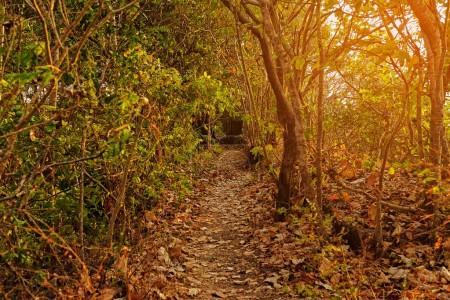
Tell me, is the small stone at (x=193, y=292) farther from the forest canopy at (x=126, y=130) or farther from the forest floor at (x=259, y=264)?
the forest canopy at (x=126, y=130)

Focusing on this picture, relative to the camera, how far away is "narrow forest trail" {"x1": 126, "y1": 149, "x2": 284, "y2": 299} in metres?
5.79

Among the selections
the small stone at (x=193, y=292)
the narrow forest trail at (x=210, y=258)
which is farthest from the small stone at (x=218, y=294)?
the small stone at (x=193, y=292)

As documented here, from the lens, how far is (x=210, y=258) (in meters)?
7.25

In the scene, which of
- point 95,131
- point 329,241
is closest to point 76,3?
point 95,131

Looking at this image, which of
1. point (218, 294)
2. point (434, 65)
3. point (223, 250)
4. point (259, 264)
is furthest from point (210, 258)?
point (434, 65)

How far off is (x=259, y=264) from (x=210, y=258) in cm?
96

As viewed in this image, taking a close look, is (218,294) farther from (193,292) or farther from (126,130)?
(126,130)

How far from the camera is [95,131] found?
211 inches

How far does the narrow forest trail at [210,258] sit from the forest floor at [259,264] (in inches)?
0.6

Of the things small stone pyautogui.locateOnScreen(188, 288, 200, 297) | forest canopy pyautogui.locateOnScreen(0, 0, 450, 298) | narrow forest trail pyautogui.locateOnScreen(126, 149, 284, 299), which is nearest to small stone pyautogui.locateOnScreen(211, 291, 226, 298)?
narrow forest trail pyautogui.locateOnScreen(126, 149, 284, 299)

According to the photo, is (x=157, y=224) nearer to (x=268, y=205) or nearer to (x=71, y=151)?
(x=268, y=205)

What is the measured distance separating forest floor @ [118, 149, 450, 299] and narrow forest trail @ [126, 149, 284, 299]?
0.05 ft

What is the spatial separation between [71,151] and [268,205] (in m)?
5.37

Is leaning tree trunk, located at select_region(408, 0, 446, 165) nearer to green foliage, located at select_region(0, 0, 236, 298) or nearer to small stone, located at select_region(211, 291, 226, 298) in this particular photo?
green foliage, located at select_region(0, 0, 236, 298)
